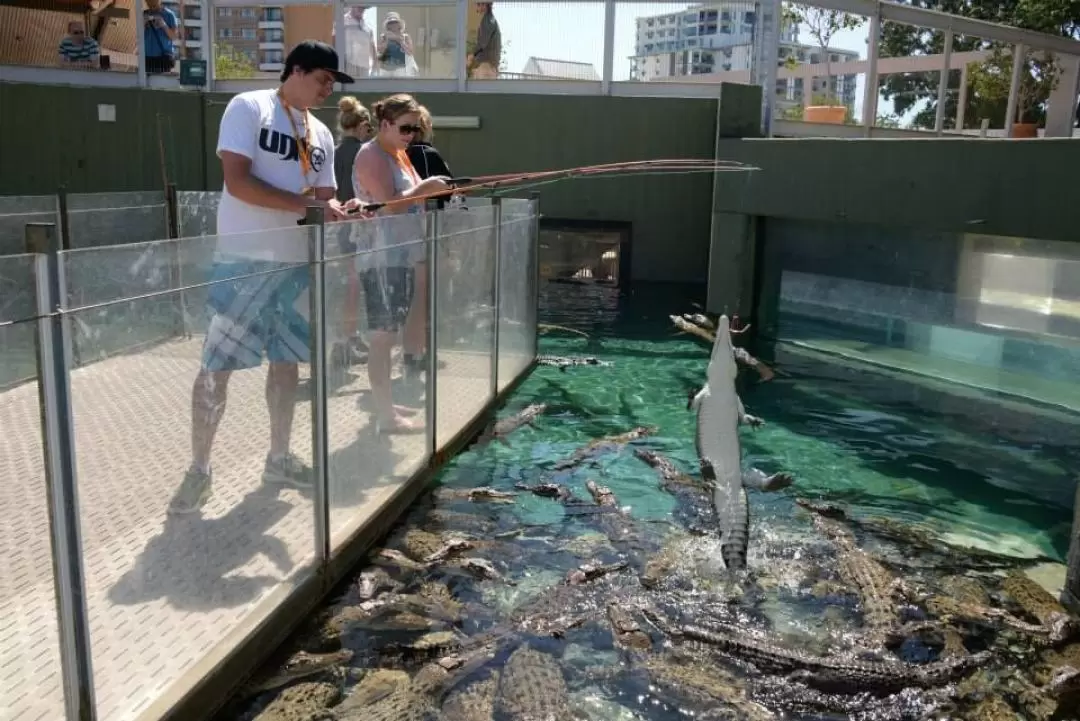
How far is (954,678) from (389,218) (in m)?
3.15

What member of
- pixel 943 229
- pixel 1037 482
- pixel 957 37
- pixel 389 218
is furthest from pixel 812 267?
pixel 389 218

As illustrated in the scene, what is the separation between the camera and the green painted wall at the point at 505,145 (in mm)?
12438

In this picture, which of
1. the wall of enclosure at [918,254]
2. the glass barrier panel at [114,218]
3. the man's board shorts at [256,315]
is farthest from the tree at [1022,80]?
the man's board shorts at [256,315]

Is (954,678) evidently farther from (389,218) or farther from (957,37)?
(957,37)

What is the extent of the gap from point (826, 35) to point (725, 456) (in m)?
8.44

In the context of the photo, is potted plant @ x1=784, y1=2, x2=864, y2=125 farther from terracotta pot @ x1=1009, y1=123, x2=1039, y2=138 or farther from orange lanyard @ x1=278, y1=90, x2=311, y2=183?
orange lanyard @ x1=278, y1=90, x2=311, y2=183

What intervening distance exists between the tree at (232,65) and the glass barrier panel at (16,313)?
39.4 feet

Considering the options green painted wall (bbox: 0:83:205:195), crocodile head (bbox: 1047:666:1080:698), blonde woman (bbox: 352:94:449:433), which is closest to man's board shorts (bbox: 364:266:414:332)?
blonde woman (bbox: 352:94:449:433)

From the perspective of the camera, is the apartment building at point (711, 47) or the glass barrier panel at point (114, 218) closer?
the glass barrier panel at point (114, 218)

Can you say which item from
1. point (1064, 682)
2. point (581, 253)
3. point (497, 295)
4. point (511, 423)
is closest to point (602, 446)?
point (511, 423)

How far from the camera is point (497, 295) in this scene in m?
6.85

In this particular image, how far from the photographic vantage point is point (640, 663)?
3.75 m

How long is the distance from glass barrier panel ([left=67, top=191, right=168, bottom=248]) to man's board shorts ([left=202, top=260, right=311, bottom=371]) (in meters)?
4.13

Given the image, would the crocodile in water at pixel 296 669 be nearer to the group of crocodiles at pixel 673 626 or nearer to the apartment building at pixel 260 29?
the group of crocodiles at pixel 673 626
